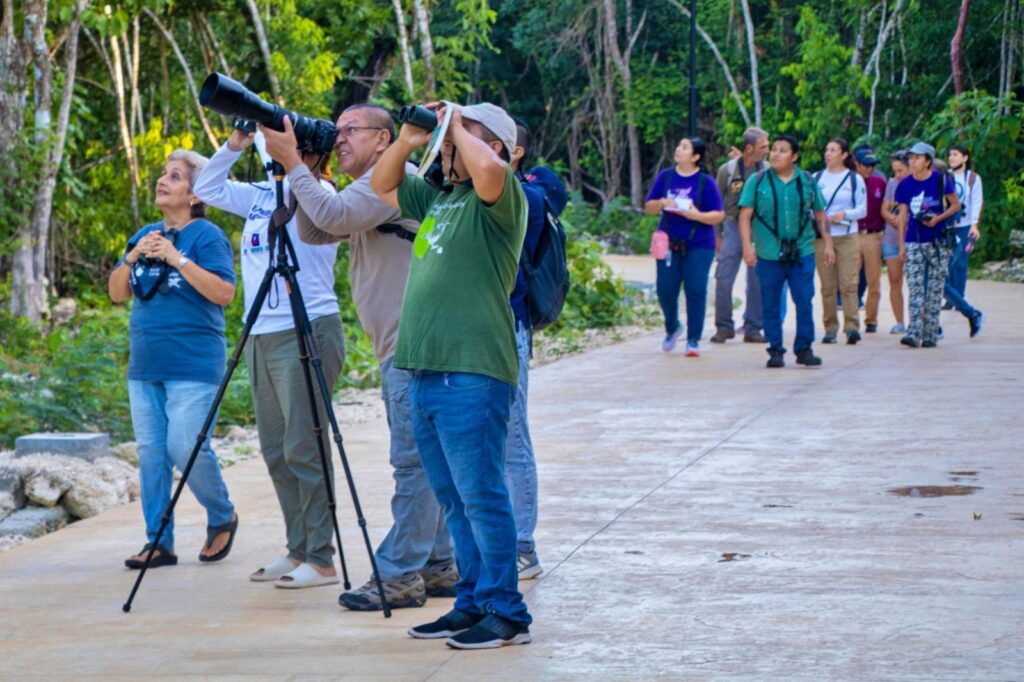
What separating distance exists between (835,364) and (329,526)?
25.1 feet

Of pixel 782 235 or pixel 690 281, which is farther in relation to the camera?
pixel 690 281

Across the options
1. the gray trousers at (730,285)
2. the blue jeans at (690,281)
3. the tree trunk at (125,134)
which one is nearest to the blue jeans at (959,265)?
the gray trousers at (730,285)

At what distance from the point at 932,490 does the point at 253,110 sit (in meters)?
4.09

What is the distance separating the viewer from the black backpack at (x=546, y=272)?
6.03 m

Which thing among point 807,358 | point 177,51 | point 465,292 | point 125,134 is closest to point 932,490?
point 465,292

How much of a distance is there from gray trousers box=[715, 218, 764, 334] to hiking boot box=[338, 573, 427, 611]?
9.29m

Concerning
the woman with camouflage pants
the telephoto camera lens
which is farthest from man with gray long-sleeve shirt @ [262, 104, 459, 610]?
the woman with camouflage pants

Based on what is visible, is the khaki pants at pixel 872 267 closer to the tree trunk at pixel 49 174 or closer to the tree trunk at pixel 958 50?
the tree trunk at pixel 49 174

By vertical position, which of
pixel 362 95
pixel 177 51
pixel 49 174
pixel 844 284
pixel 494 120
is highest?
pixel 177 51

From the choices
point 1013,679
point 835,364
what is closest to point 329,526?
point 1013,679

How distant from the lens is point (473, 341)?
16.7ft

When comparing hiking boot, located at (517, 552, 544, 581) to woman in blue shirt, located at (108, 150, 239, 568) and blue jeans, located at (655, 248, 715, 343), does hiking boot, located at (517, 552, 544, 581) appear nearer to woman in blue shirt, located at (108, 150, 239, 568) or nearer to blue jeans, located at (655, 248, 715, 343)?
woman in blue shirt, located at (108, 150, 239, 568)

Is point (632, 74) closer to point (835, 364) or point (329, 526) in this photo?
point (835, 364)

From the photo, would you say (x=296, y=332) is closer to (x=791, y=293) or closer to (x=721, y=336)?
(x=791, y=293)
